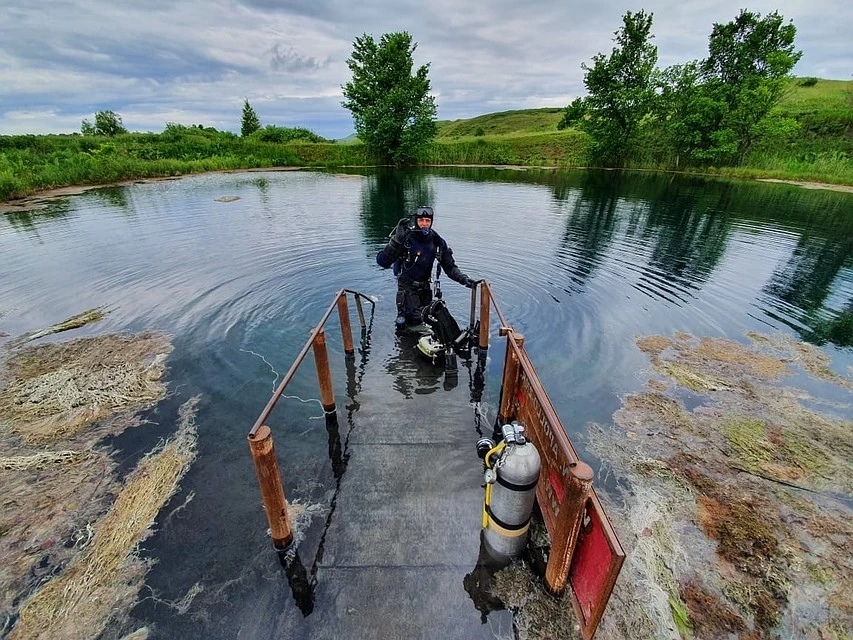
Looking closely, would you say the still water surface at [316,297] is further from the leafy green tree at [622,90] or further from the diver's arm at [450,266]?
the leafy green tree at [622,90]

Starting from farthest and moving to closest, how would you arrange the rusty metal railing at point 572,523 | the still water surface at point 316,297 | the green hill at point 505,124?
the green hill at point 505,124, the still water surface at point 316,297, the rusty metal railing at point 572,523

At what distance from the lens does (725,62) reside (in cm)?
4438

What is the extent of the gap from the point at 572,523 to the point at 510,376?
2.32 meters

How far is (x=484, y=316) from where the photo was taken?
751 centimetres

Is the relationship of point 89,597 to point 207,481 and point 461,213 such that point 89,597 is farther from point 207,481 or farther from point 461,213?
point 461,213

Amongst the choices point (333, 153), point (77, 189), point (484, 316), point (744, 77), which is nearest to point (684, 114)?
point (744, 77)

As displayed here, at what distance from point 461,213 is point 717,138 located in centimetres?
3821

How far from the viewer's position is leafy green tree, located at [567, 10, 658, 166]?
45.7 meters

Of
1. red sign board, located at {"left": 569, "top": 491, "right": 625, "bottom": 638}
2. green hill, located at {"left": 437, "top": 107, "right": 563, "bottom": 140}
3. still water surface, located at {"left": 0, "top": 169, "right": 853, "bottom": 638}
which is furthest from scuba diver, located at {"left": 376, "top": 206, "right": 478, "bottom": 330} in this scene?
green hill, located at {"left": 437, "top": 107, "right": 563, "bottom": 140}

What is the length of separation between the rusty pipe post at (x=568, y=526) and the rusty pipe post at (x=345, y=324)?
510 cm

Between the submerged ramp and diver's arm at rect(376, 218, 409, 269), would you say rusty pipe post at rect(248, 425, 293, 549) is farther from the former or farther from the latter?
diver's arm at rect(376, 218, 409, 269)

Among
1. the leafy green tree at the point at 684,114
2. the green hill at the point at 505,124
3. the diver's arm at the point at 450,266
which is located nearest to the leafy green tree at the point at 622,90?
the leafy green tree at the point at 684,114

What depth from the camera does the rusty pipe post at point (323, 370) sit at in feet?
17.1

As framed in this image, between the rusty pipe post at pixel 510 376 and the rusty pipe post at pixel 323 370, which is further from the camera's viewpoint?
the rusty pipe post at pixel 323 370
